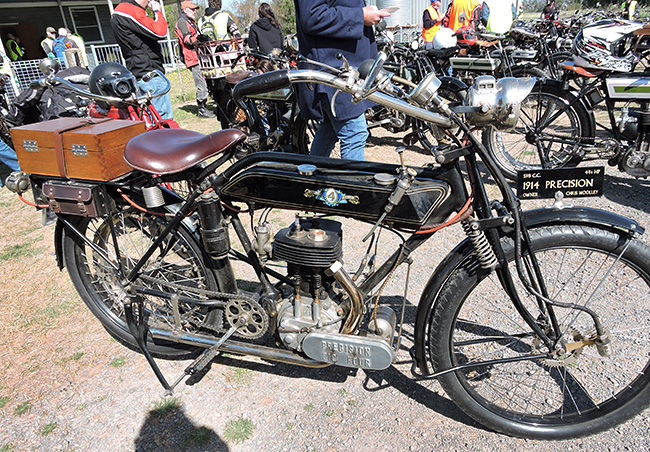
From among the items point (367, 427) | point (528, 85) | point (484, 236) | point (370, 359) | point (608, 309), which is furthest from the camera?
point (608, 309)

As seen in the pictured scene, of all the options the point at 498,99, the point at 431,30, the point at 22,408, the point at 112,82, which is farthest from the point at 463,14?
the point at 22,408

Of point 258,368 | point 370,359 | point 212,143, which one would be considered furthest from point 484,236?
point 258,368

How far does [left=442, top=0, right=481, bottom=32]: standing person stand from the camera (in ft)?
26.9

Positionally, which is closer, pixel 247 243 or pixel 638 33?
pixel 247 243

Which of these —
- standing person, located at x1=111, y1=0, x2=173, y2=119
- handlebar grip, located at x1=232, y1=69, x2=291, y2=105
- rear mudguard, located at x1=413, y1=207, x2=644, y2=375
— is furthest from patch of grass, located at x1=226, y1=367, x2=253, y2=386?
standing person, located at x1=111, y1=0, x2=173, y2=119

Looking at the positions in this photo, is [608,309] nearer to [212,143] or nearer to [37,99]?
[212,143]

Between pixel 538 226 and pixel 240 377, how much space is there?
1684mm

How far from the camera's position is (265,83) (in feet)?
5.13

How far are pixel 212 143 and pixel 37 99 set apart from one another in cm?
467

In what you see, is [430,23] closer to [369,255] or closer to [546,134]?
[546,134]

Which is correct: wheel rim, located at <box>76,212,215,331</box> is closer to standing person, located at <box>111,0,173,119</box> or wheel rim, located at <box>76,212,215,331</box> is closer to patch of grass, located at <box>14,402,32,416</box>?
patch of grass, located at <box>14,402,32,416</box>

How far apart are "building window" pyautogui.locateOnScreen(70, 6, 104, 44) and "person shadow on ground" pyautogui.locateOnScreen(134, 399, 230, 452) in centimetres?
2263

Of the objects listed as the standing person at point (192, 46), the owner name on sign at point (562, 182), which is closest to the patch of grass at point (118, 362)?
the owner name on sign at point (562, 182)

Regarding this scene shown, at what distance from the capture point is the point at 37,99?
5.41 metres
